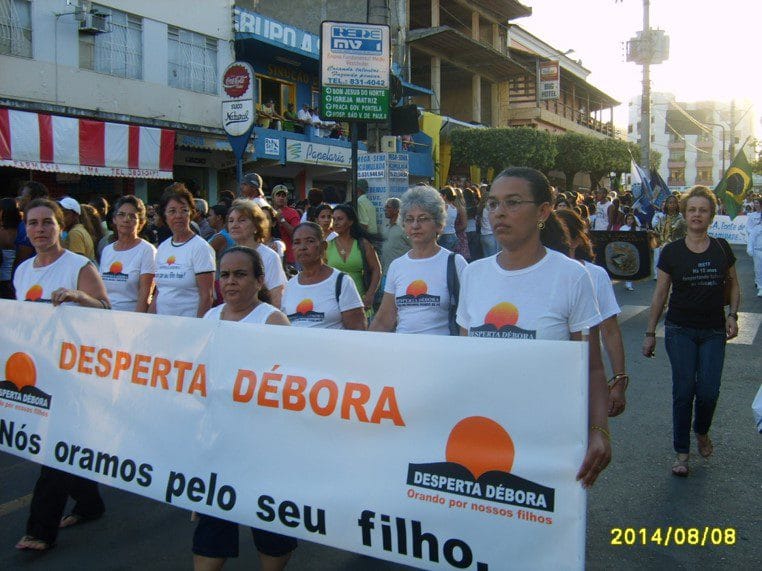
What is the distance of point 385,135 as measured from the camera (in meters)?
12.4

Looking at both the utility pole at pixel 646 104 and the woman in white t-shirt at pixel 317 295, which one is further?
the utility pole at pixel 646 104

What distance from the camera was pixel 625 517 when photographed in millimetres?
4195

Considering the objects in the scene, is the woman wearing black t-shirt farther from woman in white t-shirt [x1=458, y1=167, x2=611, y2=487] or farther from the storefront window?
the storefront window

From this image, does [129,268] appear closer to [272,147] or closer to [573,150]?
[272,147]

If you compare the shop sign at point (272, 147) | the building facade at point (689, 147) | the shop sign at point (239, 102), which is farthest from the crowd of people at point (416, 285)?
the building facade at point (689, 147)

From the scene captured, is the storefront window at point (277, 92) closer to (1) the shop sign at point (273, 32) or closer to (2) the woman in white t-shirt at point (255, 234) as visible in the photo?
(1) the shop sign at point (273, 32)

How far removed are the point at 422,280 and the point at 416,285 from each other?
0.05 m

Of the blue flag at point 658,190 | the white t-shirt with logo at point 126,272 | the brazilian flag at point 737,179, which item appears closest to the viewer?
the white t-shirt with logo at point 126,272

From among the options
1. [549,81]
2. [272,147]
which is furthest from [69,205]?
[549,81]

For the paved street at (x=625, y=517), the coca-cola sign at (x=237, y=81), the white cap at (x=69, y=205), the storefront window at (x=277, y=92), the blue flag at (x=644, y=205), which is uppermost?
the storefront window at (x=277, y=92)

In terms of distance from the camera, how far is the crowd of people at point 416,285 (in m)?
2.89

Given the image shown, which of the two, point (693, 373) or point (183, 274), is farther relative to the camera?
point (183, 274)

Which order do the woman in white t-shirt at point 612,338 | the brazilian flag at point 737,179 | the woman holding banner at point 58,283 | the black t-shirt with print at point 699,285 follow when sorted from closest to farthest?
1. the woman in white t-shirt at point 612,338
2. the woman holding banner at point 58,283
3. the black t-shirt with print at point 699,285
4. the brazilian flag at point 737,179

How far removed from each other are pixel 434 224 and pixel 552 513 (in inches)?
97.5
